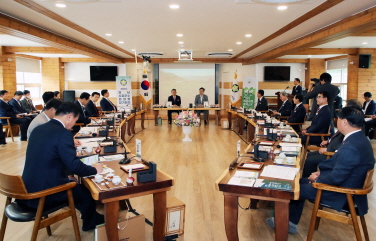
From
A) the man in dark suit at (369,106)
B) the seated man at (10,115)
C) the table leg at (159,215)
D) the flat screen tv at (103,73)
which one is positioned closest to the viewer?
the table leg at (159,215)

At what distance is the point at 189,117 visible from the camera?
755cm

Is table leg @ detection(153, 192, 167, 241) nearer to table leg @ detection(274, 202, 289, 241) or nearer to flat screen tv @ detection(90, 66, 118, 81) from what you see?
table leg @ detection(274, 202, 289, 241)

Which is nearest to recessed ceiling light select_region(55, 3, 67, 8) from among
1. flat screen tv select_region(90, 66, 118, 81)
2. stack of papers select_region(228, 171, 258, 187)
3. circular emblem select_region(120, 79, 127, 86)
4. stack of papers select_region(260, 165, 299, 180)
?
stack of papers select_region(228, 171, 258, 187)

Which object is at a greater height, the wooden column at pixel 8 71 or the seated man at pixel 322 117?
the wooden column at pixel 8 71

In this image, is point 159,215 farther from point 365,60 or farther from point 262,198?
point 365,60

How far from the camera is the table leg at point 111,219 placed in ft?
7.67

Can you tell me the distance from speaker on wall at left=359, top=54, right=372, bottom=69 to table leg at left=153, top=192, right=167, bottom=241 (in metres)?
10.1

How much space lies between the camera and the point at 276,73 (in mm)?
13625

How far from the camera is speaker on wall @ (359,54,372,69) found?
10.2 metres

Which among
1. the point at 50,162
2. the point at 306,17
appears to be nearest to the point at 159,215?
the point at 50,162

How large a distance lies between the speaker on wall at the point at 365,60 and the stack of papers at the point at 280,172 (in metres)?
9.15

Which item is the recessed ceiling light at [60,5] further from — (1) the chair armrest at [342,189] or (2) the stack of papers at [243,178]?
(1) the chair armrest at [342,189]

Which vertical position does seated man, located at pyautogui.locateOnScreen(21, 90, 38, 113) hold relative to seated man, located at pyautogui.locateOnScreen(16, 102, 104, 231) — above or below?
above

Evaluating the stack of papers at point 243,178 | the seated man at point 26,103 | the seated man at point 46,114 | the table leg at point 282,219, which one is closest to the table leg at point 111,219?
the stack of papers at point 243,178
